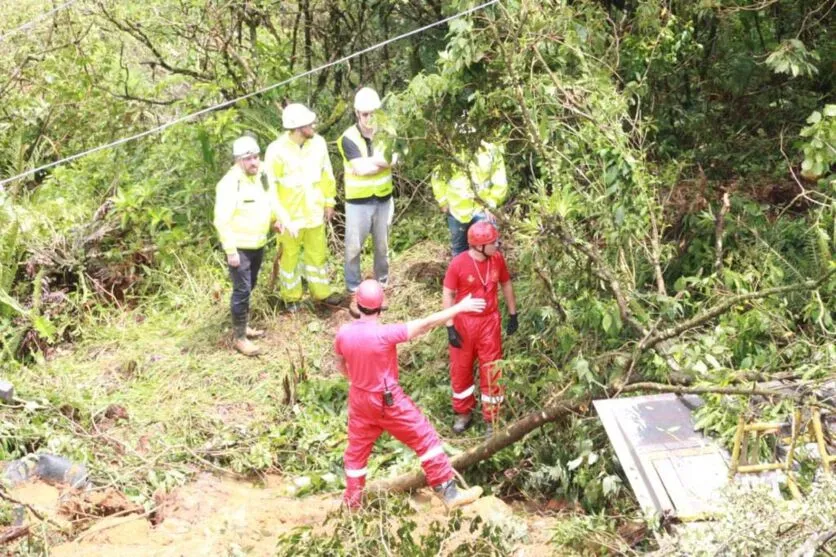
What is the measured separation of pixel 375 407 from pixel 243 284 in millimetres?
2579

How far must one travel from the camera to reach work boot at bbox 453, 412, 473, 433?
22.5 ft

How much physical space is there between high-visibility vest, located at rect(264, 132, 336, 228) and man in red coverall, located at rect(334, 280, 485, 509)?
2.63 m

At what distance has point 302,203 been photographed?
813cm

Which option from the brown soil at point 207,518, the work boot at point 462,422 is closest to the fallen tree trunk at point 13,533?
the brown soil at point 207,518

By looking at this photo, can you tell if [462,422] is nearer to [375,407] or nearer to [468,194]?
[375,407]

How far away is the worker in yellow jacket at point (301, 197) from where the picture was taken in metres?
8.01

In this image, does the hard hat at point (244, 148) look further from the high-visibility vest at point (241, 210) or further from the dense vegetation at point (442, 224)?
the dense vegetation at point (442, 224)

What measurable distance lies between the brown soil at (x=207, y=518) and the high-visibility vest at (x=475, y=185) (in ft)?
6.95

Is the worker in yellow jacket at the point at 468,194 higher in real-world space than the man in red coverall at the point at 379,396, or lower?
higher

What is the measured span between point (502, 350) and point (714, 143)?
2690mm

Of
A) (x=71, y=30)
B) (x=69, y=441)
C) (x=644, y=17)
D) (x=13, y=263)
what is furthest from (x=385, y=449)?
(x=71, y=30)

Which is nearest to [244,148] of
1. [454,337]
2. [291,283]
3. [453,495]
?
[291,283]

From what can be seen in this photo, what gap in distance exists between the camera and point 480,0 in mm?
5758

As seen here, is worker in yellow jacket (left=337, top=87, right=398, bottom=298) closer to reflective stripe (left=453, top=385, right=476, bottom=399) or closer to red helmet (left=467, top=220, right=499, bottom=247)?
red helmet (left=467, top=220, right=499, bottom=247)
